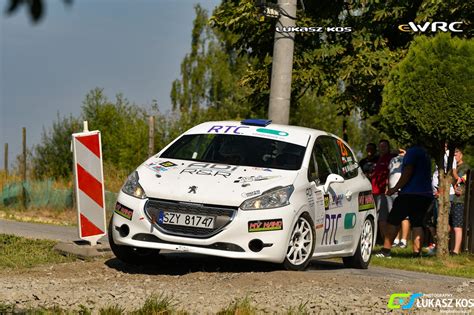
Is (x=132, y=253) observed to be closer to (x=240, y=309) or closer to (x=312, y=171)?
(x=312, y=171)

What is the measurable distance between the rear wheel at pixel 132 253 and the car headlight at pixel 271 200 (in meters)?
1.57

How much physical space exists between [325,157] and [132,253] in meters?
2.62

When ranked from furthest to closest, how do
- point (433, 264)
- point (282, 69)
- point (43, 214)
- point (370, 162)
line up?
point (43, 214)
point (370, 162)
point (282, 69)
point (433, 264)

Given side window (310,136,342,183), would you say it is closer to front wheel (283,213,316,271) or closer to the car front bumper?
front wheel (283,213,316,271)

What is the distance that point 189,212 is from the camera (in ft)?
35.4

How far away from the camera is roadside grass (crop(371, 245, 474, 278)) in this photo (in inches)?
558

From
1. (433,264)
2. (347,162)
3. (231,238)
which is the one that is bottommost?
(433,264)

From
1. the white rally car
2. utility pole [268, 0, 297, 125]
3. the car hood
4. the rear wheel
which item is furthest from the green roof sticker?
utility pole [268, 0, 297, 125]

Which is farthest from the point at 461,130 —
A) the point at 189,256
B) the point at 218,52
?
→ the point at 218,52

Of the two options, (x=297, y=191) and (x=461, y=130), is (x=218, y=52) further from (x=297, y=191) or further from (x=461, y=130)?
(x=297, y=191)

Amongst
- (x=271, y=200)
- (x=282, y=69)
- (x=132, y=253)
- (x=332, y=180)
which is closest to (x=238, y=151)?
(x=332, y=180)

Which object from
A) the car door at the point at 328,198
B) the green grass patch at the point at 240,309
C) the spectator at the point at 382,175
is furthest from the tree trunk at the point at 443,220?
the green grass patch at the point at 240,309

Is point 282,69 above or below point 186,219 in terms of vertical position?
above

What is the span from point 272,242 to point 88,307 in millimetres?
2994
